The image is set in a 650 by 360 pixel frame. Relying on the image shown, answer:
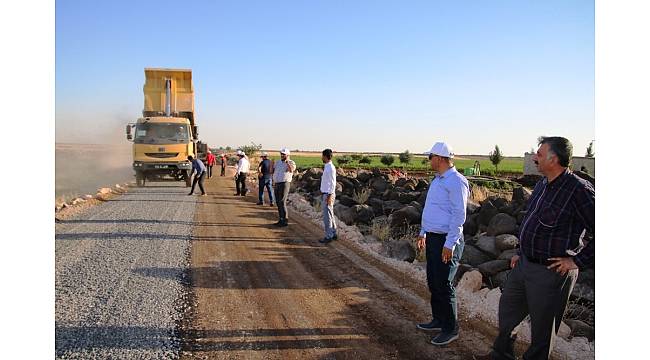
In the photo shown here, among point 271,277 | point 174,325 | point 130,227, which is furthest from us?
point 130,227

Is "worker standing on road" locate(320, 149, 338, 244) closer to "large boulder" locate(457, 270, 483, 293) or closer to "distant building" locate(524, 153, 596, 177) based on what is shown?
"large boulder" locate(457, 270, 483, 293)

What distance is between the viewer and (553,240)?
3498 mm

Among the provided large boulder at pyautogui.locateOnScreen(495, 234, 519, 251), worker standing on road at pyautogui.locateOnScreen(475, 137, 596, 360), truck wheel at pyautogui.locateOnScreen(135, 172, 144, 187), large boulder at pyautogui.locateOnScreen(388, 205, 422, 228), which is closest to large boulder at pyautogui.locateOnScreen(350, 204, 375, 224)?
large boulder at pyautogui.locateOnScreen(388, 205, 422, 228)

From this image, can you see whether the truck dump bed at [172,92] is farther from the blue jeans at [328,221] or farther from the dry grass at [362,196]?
the blue jeans at [328,221]

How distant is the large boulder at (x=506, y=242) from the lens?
8.07m

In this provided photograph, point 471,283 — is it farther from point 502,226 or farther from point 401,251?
point 502,226

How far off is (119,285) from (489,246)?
20.7 ft

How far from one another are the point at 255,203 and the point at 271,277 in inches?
398

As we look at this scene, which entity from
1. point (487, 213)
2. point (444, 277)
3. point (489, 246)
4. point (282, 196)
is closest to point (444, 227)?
point (444, 277)

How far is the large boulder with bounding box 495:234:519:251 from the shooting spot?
8.07 metres

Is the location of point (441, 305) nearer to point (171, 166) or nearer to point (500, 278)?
point (500, 278)

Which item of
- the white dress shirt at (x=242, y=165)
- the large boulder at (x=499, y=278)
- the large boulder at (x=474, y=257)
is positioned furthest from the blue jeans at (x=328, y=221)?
the white dress shirt at (x=242, y=165)

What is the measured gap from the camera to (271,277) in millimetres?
6930

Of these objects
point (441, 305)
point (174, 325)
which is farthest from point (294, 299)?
point (441, 305)
